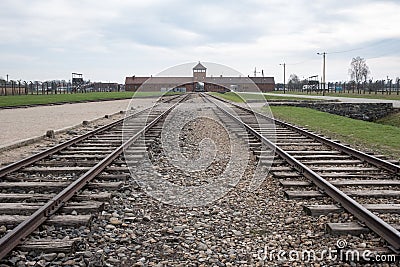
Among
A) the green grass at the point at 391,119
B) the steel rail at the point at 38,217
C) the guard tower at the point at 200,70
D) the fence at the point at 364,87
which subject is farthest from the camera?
the fence at the point at 364,87

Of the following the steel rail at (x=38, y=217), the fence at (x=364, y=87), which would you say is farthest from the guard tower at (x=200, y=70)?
the fence at (x=364, y=87)

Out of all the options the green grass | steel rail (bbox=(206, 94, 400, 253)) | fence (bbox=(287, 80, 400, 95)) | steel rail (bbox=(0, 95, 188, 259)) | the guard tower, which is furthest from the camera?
fence (bbox=(287, 80, 400, 95))

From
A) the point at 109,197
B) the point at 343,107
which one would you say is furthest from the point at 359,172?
the point at 343,107

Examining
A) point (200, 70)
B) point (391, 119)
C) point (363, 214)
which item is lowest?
point (363, 214)

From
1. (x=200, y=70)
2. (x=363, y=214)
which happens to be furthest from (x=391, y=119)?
(x=363, y=214)

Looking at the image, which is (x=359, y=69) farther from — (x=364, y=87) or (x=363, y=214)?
(x=363, y=214)

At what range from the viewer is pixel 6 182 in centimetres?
650

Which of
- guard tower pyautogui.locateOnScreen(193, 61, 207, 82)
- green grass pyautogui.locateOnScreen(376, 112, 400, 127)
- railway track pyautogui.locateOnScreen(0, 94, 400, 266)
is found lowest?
railway track pyautogui.locateOnScreen(0, 94, 400, 266)

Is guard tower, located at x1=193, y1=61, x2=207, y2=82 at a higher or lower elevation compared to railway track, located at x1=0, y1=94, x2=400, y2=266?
higher

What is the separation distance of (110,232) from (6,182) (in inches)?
108

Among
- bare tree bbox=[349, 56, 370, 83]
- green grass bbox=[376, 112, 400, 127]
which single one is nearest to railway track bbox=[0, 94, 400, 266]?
green grass bbox=[376, 112, 400, 127]

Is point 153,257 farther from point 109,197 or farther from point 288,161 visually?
point 288,161

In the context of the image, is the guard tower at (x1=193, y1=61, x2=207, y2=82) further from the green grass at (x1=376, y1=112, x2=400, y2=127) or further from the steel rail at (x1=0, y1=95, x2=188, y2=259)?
the green grass at (x1=376, y1=112, x2=400, y2=127)

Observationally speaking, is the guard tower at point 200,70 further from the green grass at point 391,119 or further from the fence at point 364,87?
the fence at point 364,87
